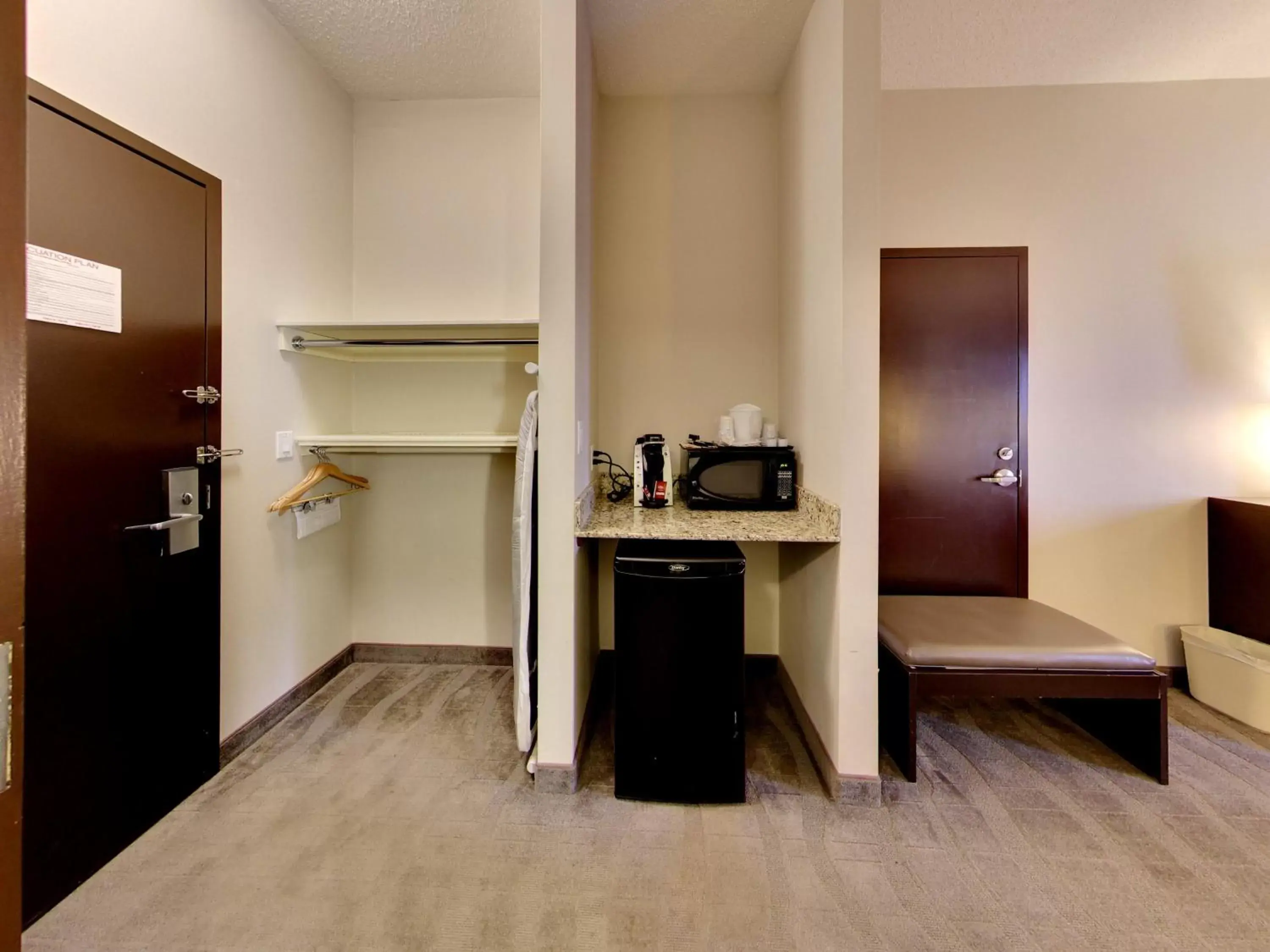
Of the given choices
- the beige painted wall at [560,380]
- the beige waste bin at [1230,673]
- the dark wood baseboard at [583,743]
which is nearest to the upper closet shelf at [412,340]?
the beige painted wall at [560,380]

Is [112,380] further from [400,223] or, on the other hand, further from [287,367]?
[400,223]

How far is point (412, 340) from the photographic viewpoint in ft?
7.72

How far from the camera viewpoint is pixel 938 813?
67.5 inches

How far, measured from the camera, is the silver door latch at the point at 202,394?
1711 millimetres

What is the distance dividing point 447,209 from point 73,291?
5.33ft

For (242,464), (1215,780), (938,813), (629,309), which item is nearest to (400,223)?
(629,309)

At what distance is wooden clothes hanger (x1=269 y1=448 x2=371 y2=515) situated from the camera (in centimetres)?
213

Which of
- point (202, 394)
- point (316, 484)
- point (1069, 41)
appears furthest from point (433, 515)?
point (1069, 41)

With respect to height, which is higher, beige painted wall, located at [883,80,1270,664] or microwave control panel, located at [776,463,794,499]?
beige painted wall, located at [883,80,1270,664]

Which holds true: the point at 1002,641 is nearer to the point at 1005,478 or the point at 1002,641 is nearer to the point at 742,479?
the point at 1005,478

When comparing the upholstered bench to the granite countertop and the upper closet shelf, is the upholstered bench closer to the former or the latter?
the granite countertop

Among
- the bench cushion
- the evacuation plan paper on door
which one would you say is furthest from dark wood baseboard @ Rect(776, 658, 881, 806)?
the evacuation plan paper on door

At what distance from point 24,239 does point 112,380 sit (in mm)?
1375

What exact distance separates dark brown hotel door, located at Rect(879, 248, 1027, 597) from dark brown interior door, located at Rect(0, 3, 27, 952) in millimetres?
2692
